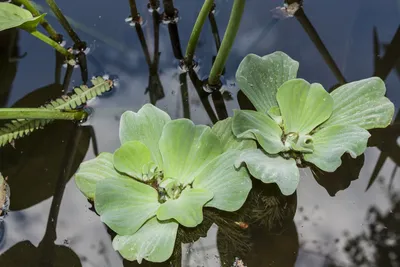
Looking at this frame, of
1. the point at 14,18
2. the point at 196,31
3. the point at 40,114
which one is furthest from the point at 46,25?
the point at 196,31

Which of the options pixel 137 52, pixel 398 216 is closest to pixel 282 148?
pixel 398 216

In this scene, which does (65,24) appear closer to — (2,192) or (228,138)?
(2,192)

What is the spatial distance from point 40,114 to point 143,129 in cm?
30

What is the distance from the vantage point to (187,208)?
4.46ft

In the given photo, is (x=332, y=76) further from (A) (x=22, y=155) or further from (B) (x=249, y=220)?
(A) (x=22, y=155)

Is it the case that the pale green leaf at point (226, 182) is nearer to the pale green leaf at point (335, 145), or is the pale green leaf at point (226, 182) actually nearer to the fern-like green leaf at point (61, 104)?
the pale green leaf at point (335, 145)

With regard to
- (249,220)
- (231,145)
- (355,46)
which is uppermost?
(355,46)

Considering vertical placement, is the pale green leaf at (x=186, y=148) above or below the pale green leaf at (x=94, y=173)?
above

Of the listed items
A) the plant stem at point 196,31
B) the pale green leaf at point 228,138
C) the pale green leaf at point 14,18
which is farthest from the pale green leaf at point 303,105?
the pale green leaf at point 14,18

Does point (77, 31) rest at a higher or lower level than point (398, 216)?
higher

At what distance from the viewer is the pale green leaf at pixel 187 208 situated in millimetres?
1344

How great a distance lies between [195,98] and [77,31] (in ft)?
1.70

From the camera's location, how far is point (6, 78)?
1.79m

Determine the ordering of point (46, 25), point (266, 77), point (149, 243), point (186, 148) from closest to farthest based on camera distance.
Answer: point (149, 243) < point (186, 148) < point (266, 77) < point (46, 25)
